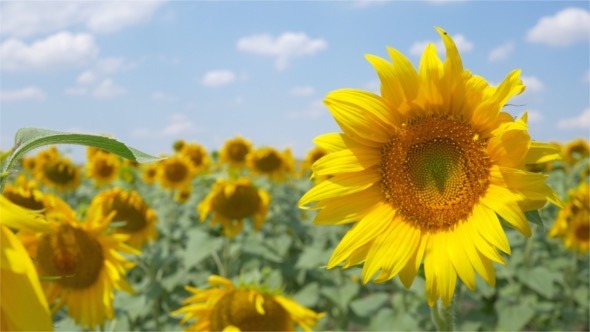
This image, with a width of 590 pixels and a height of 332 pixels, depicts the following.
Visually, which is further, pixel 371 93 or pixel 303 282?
pixel 303 282

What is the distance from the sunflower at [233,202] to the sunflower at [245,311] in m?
2.06

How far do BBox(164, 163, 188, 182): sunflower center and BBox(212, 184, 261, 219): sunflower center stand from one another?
2326mm

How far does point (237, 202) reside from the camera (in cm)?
476

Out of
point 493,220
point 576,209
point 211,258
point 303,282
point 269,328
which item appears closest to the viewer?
point 493,220

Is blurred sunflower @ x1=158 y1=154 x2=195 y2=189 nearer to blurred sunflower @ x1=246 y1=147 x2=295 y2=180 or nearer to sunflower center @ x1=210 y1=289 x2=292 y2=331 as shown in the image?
blurred sunflower @ x1=246 y1=147 x2=295 y2=180

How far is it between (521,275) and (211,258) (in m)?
2.84

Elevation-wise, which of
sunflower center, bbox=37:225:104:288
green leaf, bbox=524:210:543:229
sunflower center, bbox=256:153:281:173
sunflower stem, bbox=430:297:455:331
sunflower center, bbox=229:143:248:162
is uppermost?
sunflower center, bbox=229:143:248:162

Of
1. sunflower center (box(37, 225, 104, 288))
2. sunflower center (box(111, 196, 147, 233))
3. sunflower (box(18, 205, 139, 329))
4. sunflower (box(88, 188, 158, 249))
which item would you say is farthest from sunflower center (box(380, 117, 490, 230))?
sunflower center (box(111, 196, 147, 233))

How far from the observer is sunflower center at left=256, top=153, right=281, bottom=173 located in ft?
24.5

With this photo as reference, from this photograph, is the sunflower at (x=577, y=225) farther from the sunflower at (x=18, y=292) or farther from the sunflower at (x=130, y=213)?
the sunflower at (x=18, y=292)

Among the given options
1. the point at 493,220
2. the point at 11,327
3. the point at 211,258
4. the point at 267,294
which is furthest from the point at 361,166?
the point at 211,258

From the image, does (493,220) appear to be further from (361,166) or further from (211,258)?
(211,258)

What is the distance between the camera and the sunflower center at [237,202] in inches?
187

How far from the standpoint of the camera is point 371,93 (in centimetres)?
171
